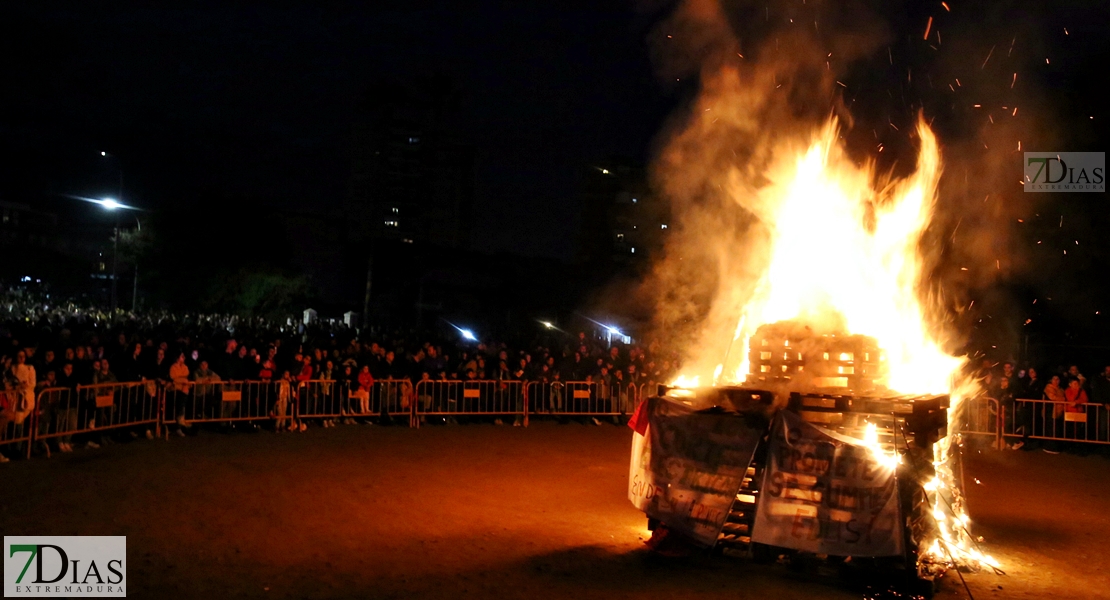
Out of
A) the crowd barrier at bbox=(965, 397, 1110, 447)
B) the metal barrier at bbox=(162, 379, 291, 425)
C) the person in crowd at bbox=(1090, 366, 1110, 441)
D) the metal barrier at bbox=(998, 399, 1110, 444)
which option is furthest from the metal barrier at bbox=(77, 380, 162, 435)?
the person in crowd at bbox=(1090, 366, 1110, 441)

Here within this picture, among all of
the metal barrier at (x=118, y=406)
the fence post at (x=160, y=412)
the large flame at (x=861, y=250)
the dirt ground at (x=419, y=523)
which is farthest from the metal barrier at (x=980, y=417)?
the metal barrier at (x=118, y=406)

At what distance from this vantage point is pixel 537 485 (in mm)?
12297

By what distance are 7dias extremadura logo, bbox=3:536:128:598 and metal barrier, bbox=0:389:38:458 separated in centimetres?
473

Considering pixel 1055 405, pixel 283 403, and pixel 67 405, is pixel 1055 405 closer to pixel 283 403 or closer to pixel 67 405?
pixel 283 403

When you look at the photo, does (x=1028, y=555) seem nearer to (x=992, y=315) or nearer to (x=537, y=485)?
(x=537, y=485)

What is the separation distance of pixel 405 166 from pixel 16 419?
74131 mm

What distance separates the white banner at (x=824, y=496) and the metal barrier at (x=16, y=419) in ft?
34.7

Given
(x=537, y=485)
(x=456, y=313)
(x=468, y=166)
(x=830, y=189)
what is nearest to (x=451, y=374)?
(x=537, y=485)

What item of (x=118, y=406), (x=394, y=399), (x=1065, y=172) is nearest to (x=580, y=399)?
(x=394, y=399)

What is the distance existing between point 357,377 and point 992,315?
19714mm

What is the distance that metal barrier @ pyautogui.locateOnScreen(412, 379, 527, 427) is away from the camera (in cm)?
1856

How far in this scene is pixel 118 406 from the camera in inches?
573

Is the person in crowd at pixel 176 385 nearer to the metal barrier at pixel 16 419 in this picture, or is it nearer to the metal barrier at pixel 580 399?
the metal barrier at pixel 16 419

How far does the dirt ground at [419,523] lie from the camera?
7.50m
